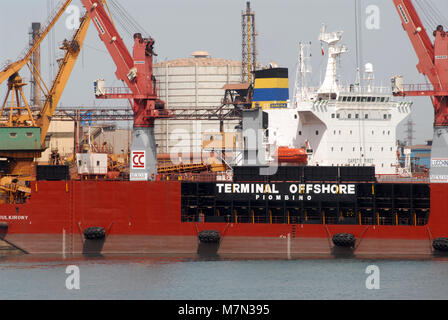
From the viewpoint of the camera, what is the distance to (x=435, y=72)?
39.8m

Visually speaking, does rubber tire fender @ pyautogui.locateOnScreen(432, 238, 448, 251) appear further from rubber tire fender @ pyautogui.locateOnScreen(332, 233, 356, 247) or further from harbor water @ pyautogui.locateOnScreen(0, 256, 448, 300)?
rubber tire fender @ pyautogui.locateOnScreen(332, 233, 356, 247)

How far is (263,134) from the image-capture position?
4300 cm

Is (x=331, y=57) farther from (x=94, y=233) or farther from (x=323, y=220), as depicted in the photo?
(x=94, y=233)

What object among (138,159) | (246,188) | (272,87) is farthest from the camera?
(272,87)

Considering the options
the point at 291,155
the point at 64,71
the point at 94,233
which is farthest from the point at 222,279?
the point at 64,71

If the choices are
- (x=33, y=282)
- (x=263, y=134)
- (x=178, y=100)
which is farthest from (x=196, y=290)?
(x=178, y=100)

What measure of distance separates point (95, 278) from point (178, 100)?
3734 cm

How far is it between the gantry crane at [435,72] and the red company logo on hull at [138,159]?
13327 mm

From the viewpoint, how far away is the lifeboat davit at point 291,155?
4169 centimetres

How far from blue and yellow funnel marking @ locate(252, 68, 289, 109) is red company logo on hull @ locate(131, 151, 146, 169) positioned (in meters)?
7.94

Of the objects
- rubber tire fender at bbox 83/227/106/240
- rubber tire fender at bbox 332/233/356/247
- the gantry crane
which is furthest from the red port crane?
rubber tire fender at bbox 83/227/106/240

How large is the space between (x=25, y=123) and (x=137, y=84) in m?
7.53
